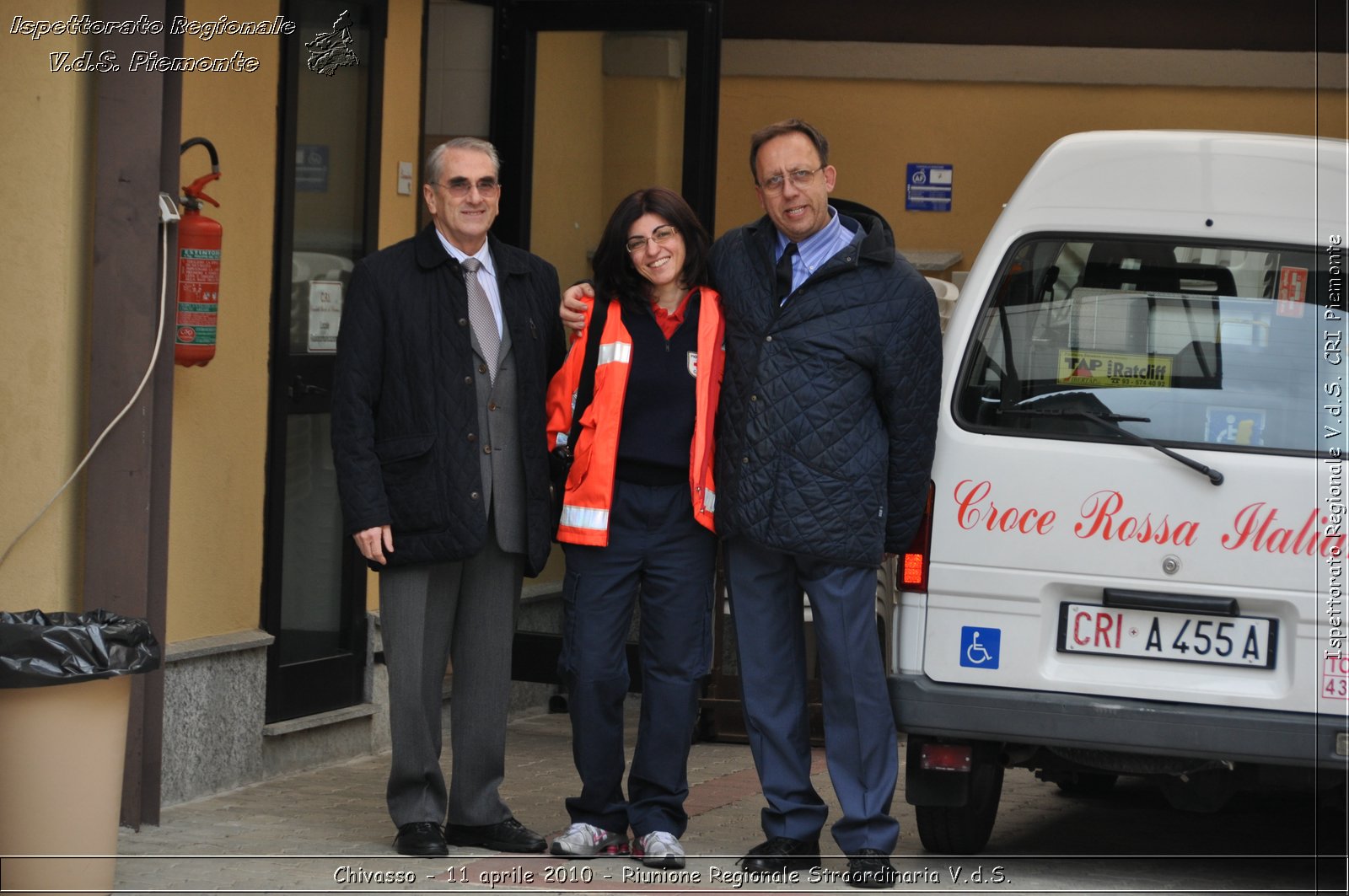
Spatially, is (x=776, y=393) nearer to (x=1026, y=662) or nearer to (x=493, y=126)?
(x=1026, y=662)

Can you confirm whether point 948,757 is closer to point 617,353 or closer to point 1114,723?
point 1114,723

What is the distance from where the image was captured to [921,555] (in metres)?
5.15

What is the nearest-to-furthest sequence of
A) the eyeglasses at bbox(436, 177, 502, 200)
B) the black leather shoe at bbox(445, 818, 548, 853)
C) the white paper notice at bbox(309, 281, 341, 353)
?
the eyeglasses at bbox(436, 177, 502, 200) < the black leather shoe at bbox(445, 818, 548, 853) < the white paper notice at bbox(309, 281, 341, 353)

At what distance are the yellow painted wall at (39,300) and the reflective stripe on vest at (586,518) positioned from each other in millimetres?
1454

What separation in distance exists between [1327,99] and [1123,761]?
566 centimetres

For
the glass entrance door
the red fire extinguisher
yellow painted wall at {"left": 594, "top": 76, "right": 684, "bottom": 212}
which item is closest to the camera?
the red fire extinguisher

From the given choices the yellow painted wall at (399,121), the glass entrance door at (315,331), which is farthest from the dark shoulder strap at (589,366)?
the yellow painted wall at (399,121)

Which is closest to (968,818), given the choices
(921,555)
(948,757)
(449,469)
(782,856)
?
(948,757)

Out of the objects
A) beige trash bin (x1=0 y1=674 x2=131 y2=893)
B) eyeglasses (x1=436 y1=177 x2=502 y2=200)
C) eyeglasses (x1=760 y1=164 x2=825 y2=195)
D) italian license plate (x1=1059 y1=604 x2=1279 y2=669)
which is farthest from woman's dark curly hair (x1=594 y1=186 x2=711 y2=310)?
beige trash bin (x1=0 y1=674 x2=131 y2=893)

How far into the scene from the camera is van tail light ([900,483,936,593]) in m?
5.14

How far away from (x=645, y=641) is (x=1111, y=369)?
1518 mm

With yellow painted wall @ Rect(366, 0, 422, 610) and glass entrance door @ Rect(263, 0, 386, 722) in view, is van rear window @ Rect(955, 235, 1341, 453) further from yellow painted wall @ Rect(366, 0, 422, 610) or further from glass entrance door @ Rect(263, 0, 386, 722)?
yellow painted wall @ Rect(366, 0, 422, 610)

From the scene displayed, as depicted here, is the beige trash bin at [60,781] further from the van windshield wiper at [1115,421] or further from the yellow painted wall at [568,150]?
the yellow painted wall at [568,150]

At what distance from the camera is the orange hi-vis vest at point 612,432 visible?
17.0ft
